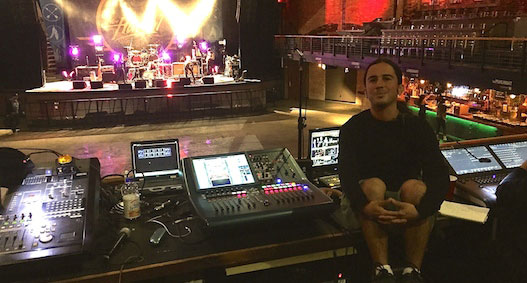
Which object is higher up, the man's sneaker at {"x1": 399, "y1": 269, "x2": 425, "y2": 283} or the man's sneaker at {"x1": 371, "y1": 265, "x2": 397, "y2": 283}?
the man's sneaker at {"x1": 371, "y1": 265, "x2": 397, "y2": 283}

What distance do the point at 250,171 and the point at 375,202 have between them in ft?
2.47

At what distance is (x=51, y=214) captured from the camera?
1959mm

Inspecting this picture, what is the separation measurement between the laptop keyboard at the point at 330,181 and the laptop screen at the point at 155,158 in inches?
40.7

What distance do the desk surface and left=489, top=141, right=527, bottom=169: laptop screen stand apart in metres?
1.94

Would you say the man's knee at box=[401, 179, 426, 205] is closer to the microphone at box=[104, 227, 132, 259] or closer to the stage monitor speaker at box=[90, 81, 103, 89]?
the microphone at box=[104, 227, 132, 259]

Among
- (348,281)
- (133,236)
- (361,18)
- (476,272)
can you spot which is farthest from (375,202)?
(361,18)

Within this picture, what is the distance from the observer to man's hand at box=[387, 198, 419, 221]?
2.01 m

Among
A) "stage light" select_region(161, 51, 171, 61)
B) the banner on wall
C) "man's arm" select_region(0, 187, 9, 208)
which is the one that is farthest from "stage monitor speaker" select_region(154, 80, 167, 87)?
"man's arm" select_region(0, 187, 9, 208)

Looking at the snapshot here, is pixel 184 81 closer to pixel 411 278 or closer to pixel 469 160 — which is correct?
pixel 469 160

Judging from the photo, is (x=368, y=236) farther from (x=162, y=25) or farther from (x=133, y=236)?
(x=162, y=25)

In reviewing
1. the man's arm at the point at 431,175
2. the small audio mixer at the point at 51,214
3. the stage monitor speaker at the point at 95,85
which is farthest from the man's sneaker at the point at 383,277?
the stage monitor speaker at the point at 95,85

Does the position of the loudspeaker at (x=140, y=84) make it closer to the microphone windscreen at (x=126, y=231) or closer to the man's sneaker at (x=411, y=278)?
the microphone windscreen at (x=126, y=231)

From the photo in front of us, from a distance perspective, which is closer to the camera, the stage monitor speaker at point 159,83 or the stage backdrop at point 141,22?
the stage monitor speaker at point 159,83

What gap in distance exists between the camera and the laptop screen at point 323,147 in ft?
11.3
